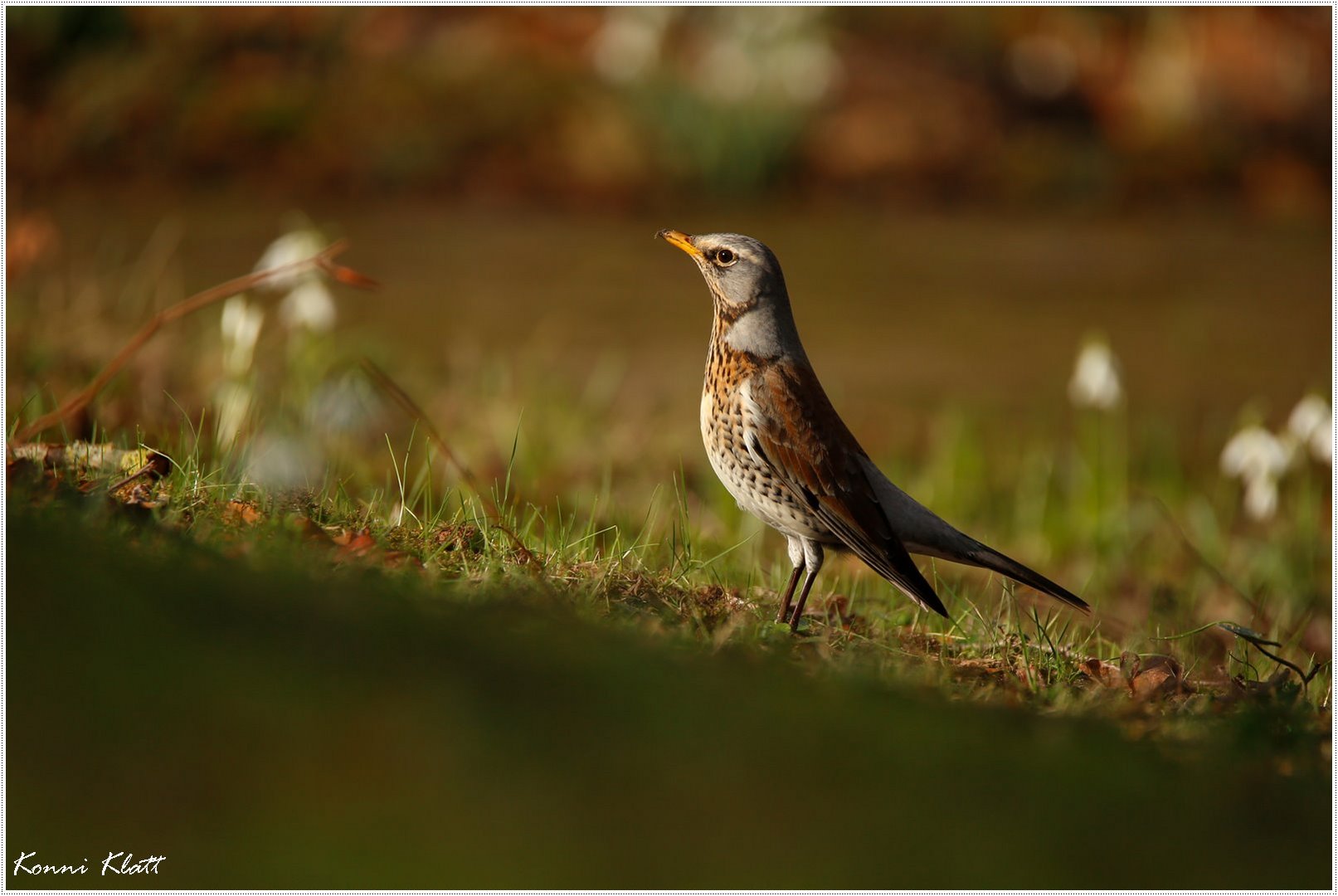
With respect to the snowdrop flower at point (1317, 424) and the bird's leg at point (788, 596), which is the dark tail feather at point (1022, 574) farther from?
the snowdrop flower at point (1317, 424)

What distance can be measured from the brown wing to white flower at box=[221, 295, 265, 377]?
2.31 m

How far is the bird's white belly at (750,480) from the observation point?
3236 millimetres

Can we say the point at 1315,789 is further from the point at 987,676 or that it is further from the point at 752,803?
the point at 752,803

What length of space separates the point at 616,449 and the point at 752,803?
4.78m

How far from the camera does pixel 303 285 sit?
5.35 m

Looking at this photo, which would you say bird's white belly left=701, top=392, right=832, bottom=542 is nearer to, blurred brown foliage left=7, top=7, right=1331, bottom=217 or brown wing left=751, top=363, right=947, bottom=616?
brown wing left=751, top=363, right=947, bottom=616

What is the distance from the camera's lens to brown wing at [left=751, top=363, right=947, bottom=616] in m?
3.19

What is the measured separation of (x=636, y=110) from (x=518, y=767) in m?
10.4

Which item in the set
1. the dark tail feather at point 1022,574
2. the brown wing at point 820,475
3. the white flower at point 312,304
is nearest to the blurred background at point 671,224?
the white flower at point 312,304

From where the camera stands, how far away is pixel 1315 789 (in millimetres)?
2400

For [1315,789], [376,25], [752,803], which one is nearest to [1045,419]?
[1315,789]

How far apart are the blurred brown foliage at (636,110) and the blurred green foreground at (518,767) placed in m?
9.34

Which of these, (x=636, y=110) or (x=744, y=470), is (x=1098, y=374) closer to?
(x=744, y=470)

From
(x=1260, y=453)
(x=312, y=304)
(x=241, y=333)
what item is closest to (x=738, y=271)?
(x=241, y=333)
